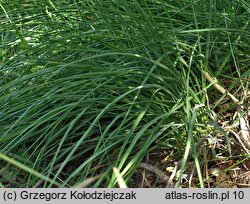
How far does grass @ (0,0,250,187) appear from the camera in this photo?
196 cm

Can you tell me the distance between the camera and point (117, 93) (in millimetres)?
2068

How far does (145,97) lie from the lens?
2.06 metres

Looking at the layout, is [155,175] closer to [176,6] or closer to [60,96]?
[60,96]

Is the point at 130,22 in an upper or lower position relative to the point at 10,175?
upper

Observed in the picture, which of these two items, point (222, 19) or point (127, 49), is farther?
point (222, 19)

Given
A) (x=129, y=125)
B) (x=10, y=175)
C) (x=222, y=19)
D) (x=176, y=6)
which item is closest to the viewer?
(x=129, y=125)

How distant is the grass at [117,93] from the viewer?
1957 mm

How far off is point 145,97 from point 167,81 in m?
0.12

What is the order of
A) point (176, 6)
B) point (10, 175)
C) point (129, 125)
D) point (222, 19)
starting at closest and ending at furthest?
point (129, 125) → point (10, 175) → point (222, 19) → point (176, 6)

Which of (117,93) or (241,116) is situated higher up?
(117,93)

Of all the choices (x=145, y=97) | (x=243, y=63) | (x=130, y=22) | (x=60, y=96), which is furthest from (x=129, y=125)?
(x=243, y=63)

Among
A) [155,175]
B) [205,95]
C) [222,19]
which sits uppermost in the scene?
[222,19]

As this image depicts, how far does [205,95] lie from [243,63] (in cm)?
38

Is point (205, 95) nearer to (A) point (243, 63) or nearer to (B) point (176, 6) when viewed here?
(A) point (243, 63)
